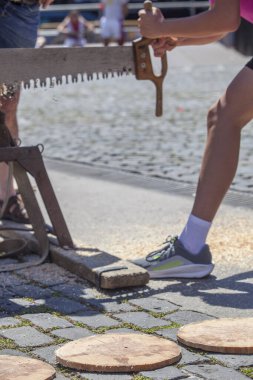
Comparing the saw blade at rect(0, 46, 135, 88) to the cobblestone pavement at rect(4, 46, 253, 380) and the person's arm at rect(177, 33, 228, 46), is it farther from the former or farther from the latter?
the cobblestone pavement at rect(4, 46, 253, 380)

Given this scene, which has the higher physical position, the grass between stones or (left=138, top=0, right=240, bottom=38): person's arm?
(left=138, top=0, right=240, bottom=38): person's arm

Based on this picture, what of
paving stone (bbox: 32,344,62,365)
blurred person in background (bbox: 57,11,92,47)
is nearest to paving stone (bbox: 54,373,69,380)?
paving stone (bbox: 32,344,62,365)

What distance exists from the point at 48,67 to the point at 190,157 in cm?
409

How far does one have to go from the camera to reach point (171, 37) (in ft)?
15.5

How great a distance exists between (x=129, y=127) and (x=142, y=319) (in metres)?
7.35

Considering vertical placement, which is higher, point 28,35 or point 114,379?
point 28,35

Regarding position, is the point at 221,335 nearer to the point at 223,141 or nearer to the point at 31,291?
the point at 31,291

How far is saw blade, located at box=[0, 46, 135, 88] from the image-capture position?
4.65 meters

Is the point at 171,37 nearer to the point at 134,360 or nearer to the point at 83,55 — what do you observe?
the point at 83,55

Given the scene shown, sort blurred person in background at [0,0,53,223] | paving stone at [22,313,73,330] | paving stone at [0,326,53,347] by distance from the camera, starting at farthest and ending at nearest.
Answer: blurred person in background at [0,0,53,223] → paving stone at [22,313,73,330] → paving stone at [0,326,53,347]

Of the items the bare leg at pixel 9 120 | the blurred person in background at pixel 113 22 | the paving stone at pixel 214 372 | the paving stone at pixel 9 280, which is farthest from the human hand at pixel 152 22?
the blurred person in background at pixel 113 22

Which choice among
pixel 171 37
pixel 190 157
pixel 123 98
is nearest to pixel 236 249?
pixel 171 37

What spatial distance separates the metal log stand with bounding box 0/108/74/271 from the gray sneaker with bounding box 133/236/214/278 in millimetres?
478

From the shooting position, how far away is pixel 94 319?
13.1ft
